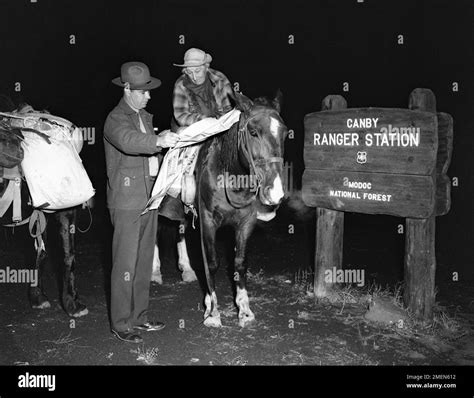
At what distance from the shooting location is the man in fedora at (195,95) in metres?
5.83

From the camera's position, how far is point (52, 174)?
16.2 feet

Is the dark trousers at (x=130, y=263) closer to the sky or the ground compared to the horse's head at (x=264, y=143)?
closer to the ground

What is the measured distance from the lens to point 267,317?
562 centimetres

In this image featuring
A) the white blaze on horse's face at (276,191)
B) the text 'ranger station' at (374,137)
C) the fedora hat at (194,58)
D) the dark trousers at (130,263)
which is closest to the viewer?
the white blaze on horse's face at (276,191)

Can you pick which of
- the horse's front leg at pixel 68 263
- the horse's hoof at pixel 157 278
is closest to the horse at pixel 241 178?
the horse's front leg at pixel 68 263

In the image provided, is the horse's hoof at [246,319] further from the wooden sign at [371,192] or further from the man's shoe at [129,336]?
the wooden sign at [371,192]

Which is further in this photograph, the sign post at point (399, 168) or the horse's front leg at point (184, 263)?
the horse's front leg at point (184, 263)

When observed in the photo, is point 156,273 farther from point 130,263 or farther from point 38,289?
point 130,263

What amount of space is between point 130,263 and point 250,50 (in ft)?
77.1

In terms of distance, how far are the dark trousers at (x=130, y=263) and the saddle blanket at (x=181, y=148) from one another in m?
0.23

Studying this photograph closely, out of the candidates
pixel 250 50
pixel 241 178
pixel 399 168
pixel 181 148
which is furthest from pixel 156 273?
pixel 250 50

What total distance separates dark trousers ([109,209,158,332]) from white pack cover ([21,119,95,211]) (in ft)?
2.07
